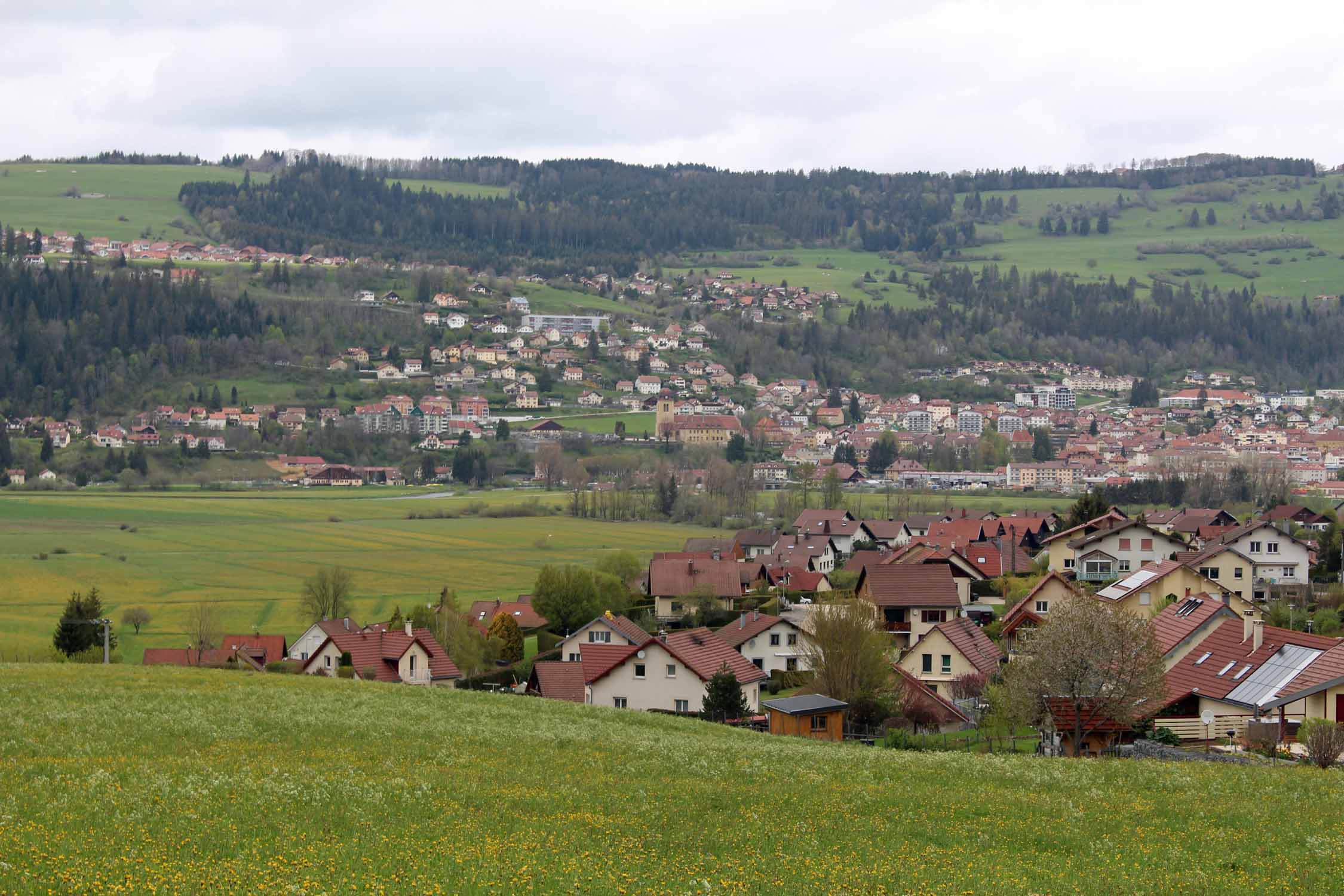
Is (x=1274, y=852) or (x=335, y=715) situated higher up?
(x=1274, y=852)

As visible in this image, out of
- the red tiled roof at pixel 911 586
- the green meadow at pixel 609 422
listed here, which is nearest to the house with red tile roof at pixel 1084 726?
the red tiled roof at pixel 911 586

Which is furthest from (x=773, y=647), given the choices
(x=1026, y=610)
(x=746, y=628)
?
(x=1026, y=610)

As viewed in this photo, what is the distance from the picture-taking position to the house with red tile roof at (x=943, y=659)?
39938 millimetres

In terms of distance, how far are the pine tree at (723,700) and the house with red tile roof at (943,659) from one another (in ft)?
20.8

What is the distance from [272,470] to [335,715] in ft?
404

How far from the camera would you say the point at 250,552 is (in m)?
81.8

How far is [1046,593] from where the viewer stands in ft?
155

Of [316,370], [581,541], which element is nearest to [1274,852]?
[581,541]

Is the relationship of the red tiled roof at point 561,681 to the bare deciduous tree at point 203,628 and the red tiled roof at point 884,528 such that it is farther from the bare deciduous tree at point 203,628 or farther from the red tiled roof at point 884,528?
the red tiled roof at point 884,528

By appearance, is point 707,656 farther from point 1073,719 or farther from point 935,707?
point 1073,719

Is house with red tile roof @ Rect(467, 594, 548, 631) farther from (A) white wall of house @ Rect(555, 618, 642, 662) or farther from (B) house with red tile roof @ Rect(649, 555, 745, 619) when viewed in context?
(A) white wall of house @ Rect(555, 618, 642, 662)

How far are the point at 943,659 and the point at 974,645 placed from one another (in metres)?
1.34

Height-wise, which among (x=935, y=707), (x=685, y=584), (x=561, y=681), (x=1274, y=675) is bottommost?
(x=685, y=584)

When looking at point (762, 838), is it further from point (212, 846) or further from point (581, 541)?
point (581, 541)
